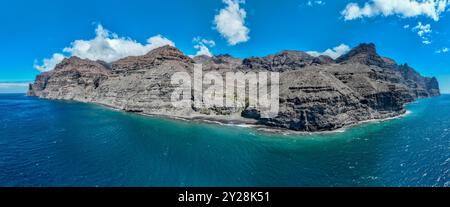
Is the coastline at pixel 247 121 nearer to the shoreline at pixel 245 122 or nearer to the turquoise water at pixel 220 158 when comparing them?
the shoreline at pixel 245 122

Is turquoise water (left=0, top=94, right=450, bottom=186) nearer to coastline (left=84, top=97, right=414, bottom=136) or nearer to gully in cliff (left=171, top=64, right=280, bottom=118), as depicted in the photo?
coastline (left=84, top=97, right=414, bottom=136)

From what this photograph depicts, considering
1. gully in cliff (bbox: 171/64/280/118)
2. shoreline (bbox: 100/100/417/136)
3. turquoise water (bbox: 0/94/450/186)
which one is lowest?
turquoise water (bbox: 0/94/450/186)

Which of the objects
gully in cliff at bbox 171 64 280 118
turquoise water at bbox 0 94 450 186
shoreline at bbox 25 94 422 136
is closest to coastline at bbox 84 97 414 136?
shoreline at bbox 25 94 422 136

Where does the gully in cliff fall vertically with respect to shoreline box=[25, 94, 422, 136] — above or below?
above

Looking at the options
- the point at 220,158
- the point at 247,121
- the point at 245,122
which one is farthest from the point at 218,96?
the point at 220,158

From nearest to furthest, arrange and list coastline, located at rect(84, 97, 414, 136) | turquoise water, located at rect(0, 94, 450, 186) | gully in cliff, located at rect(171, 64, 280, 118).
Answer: turquoise water, located at rect(0, 94, 450, 186)
coastline, located at rect(84, 97, 414, 136)
gully in cliff, located at rect(171, 64, 280, 118)

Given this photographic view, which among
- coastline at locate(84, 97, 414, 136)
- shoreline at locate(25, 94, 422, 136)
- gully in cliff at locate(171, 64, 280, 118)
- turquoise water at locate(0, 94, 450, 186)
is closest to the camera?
turquoise water at locate(0, 94, 450, 186)

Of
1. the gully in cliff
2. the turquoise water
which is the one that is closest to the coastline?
the turquoise water

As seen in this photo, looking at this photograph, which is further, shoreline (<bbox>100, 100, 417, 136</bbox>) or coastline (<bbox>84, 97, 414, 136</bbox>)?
coastline (<bbox>84, 97, 414, 136</bbox>)
